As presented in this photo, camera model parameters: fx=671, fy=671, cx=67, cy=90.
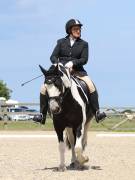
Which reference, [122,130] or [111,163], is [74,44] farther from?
[122,130]

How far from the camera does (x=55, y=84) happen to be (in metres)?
10.4

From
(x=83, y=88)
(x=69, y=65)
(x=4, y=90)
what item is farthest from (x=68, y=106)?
(x=4, y=90)

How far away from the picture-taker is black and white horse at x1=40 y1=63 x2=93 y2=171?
33.9 feet

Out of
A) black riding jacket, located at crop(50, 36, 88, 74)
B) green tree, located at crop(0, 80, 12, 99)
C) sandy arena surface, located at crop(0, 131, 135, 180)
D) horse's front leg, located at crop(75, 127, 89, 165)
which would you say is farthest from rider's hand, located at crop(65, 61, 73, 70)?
green tree, located at crop(0, 80, 12, 99)

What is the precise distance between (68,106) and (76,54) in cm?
114

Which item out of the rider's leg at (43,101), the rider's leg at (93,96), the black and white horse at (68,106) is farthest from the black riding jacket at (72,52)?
the rider's leg at (43,101)

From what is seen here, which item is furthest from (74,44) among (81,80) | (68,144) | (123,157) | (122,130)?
(122,130)

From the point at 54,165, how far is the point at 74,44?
2.31 meters

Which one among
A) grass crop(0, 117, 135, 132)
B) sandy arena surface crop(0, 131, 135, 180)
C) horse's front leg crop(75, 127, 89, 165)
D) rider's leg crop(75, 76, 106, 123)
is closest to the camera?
sandy arena surface crop(0, 131, 135, 180)

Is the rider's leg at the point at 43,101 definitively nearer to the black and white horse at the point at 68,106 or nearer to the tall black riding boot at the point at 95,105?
the black and white horse at the point at 68,106

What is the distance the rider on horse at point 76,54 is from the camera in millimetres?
11492

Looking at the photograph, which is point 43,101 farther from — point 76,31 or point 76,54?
point 76,31

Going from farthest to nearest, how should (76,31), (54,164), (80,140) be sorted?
(54,164) → (76,31) → (80,140)

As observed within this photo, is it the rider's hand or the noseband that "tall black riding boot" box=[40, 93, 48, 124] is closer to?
the noseband
